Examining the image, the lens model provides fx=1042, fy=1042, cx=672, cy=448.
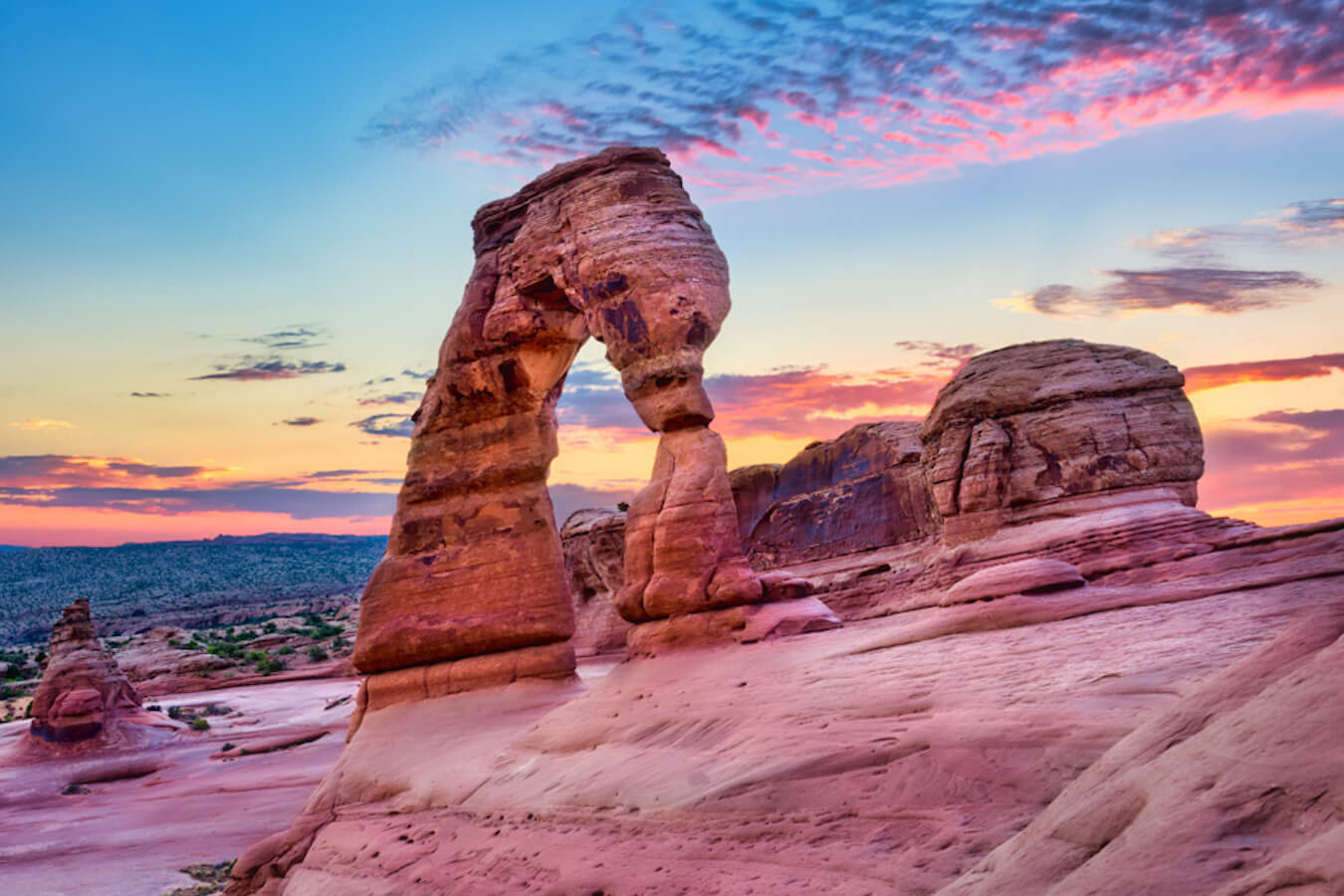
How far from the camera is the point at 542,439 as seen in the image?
16.2 meters

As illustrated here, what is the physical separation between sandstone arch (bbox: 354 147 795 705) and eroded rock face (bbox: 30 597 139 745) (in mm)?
14780

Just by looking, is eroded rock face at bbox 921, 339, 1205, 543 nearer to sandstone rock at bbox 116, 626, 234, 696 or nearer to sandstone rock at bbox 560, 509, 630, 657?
sandstone rock at bbox 560, 509, 630, 657

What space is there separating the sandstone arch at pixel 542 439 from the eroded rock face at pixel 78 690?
582 inches

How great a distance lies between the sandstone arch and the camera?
45.3 feet

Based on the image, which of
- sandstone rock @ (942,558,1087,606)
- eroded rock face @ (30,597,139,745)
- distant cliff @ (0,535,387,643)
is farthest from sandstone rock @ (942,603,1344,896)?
distant cliff @ (0,535,387,643)

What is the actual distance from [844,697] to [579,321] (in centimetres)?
888

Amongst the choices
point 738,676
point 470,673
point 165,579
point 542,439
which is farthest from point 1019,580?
point 165,579

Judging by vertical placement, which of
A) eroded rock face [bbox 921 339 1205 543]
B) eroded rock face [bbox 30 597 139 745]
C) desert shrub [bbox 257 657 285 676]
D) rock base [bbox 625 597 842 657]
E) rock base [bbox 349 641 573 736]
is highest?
eroded rock face [bbox 921 339 1205 543]

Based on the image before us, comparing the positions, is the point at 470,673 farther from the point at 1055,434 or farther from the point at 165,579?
the point at 165,579

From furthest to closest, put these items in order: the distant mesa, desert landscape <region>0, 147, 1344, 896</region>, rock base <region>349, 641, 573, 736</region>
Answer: rock base <region>349, 641, 573, 736</region> < desert landscape <region>0, 147, 1344, 896</region> < the distant mesa

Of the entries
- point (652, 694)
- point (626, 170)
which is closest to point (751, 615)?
point (652, 694)

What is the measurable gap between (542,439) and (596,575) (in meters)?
18.0

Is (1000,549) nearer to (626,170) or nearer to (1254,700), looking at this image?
(626,170)

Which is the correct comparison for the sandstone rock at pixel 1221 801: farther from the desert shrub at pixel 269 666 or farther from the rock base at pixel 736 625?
the desert shrub at pixel 269 666
